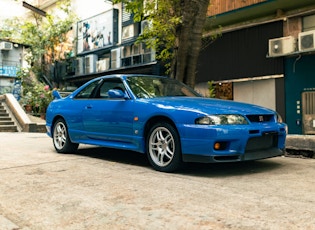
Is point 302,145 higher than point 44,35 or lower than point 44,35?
lower

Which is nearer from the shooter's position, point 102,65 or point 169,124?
point 169,124

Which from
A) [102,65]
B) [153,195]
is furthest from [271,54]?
[102,65]

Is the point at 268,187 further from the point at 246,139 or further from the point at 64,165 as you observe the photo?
the point at 64,165

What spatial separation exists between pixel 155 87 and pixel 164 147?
Answer: 1210 mm

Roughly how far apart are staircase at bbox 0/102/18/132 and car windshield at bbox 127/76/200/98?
33.1 feet

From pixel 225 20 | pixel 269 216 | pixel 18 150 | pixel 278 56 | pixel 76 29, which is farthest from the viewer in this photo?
pixel 76 29

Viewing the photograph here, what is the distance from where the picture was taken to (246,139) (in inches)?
173

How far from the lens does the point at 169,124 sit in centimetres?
470

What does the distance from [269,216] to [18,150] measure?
568cm

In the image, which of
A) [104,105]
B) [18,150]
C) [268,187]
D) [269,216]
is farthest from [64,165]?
[269,216]

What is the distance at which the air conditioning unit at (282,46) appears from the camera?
12.7 metres

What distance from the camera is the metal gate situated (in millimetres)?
12664

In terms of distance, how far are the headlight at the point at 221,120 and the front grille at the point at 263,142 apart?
27cm

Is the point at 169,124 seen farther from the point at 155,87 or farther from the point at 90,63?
the point at 90,63
